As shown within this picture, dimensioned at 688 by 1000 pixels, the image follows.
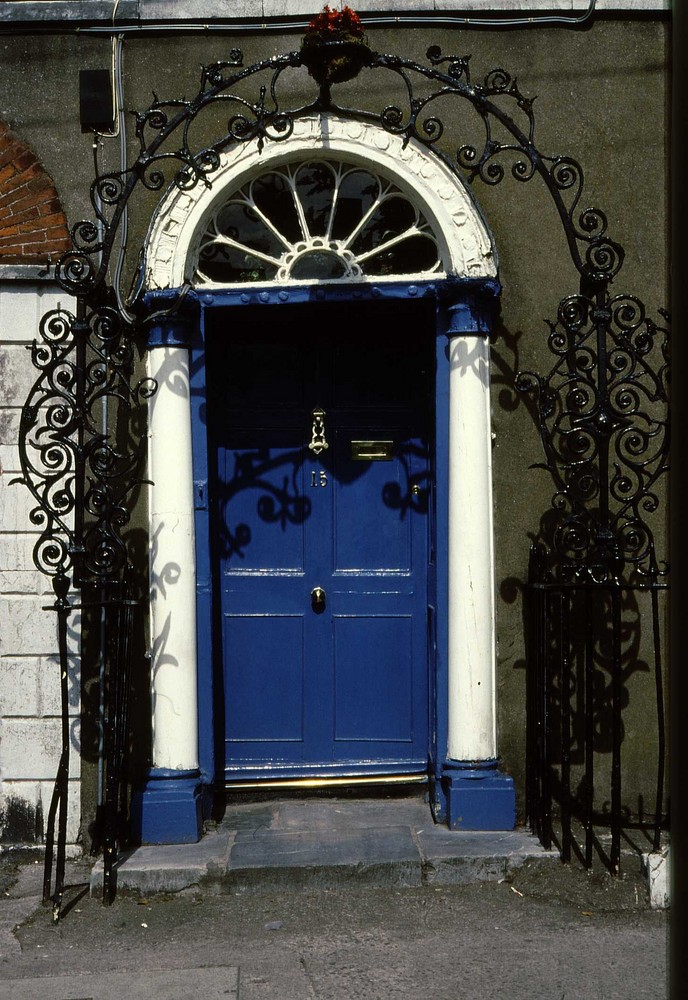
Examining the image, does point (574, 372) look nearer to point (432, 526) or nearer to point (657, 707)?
point (432, 526)

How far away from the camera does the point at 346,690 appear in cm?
594

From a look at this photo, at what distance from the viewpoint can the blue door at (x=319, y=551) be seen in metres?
5.89

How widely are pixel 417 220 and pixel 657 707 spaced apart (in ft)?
9.50

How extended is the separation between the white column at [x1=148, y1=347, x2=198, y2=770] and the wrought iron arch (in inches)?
6.3

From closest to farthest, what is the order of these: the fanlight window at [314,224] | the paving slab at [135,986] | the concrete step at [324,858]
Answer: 1. the paving slab at [135,986]
2. the concrete step at [324,858]
3. the fanlight window at [314,224]

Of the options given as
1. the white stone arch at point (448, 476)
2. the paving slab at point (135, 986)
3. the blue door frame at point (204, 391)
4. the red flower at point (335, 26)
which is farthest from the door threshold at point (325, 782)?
the red flower at point (335, 26)

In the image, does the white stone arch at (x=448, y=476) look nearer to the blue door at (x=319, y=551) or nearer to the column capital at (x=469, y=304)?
the column capital at (x=469, y=304)

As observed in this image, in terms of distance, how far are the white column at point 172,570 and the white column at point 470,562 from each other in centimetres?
136

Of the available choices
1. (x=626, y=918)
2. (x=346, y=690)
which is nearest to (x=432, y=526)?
(x=346, y=690)

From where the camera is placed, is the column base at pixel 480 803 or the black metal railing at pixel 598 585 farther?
the column base at pixel 480 803

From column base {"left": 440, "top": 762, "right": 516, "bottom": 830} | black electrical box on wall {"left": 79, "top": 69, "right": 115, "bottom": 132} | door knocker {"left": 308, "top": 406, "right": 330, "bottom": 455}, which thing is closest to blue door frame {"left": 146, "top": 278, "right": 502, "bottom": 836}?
column base {"left": 440, "top": 762, "right": 516, "bottom": 830}

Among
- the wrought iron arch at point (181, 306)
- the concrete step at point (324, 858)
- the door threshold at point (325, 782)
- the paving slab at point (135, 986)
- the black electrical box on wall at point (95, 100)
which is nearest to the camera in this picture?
the paving slab at point (135, 986)

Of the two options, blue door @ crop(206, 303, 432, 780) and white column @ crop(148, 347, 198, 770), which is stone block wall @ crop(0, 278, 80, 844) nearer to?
white column @ crop(148, 347, 198, 770)

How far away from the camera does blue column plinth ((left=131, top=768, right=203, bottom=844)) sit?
530cm
